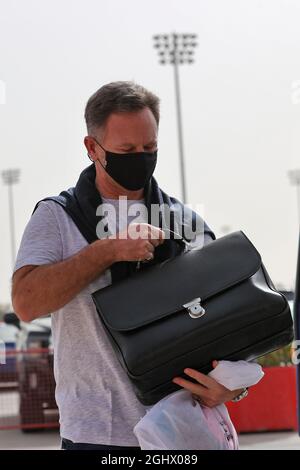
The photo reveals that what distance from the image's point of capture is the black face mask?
2.80 m

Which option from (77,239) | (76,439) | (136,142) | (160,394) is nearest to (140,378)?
A: (160,394)

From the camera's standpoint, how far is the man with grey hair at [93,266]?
269 centimetres

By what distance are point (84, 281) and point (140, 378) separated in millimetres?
297

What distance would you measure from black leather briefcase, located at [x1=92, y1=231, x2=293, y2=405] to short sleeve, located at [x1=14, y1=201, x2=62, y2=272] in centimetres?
17

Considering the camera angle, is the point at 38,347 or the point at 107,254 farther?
the point at 38,347

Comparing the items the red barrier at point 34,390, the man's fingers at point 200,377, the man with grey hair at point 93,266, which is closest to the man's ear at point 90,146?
the man with grey hair at point 93,266

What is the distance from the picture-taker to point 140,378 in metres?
2.60

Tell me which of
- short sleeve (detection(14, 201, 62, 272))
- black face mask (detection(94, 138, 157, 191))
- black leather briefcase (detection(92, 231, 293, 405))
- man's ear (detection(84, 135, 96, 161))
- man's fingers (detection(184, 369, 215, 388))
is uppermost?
man's ear (detection(84, 135, 96, 161))

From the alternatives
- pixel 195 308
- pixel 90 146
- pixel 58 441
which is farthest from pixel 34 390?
pixel 195 308

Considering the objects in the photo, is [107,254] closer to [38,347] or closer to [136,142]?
[136,142]

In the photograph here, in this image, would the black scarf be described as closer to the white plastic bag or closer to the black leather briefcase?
the black leather briefcase

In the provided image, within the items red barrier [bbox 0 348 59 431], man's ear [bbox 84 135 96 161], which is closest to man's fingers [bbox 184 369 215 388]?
man's ear [bbox 84 135 96 161]

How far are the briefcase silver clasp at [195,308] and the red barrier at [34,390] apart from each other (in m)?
8.24

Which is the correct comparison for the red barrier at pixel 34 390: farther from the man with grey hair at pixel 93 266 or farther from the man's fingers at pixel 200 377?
the man's fingers at pixel 200 377
